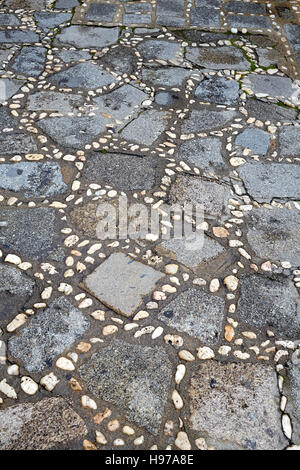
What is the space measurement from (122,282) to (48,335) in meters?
0.47

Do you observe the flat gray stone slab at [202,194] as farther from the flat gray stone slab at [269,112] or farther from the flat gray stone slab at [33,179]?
the flat gray stone slab at [269,112]

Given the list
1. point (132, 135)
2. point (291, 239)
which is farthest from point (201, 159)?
point (291, 239)

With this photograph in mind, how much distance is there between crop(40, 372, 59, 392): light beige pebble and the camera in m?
1.96

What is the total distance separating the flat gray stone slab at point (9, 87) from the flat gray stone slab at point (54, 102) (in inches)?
7.2

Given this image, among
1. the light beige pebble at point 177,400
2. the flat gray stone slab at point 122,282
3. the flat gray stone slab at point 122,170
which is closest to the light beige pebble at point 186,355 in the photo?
the light beige pebble at point 177,400

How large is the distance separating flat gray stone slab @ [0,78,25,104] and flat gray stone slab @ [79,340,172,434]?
8.31 ft

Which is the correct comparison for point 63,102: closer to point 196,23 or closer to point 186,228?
point 186,228

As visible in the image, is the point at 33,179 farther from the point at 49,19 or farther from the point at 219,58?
the point at 49,19

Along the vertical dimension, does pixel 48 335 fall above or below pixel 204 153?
below

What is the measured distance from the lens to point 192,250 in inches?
101

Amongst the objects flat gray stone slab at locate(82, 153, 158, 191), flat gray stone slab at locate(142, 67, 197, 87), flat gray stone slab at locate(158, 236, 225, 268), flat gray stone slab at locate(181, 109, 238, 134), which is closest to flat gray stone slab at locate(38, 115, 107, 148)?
flat gray stone slab at locate(82, 153, 158, 191)

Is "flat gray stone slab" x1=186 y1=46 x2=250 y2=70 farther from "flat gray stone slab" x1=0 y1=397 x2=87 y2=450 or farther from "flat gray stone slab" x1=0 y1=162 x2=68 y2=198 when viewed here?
"flat gray stone slab" x1=0 y1=397 x2=87 y2=450

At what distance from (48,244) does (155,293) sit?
2.30 ft

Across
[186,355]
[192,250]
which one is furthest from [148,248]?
[186,355]
